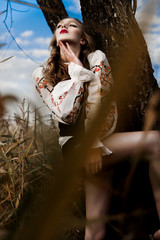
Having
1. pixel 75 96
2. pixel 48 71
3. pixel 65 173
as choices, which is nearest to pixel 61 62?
pixel 48 71

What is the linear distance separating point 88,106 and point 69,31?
1.62 ft

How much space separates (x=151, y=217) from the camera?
1460 mm

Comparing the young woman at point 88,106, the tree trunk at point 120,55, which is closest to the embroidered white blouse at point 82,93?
the young woman at point 88,106

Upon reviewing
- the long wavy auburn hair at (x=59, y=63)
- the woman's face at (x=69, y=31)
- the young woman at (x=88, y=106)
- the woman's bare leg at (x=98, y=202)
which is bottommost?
the woman's bare leg at (x=98, y=202)

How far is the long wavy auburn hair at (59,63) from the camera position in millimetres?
1370

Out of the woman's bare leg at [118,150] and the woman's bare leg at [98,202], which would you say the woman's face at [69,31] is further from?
the woman's bare leg at [98,202]

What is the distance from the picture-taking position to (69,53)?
1.33 metres

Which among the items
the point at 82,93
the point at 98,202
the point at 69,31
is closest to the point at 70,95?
the point at 82,93

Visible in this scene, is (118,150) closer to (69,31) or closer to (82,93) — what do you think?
(82,93)

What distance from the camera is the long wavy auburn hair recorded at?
137 cm

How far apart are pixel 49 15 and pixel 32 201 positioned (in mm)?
1560

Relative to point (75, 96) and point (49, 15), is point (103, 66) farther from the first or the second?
point (49, 15)

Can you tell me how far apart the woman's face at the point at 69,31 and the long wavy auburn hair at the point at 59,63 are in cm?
4

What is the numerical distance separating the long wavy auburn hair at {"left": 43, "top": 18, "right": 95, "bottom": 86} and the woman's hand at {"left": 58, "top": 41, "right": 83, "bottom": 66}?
6 centimetres
